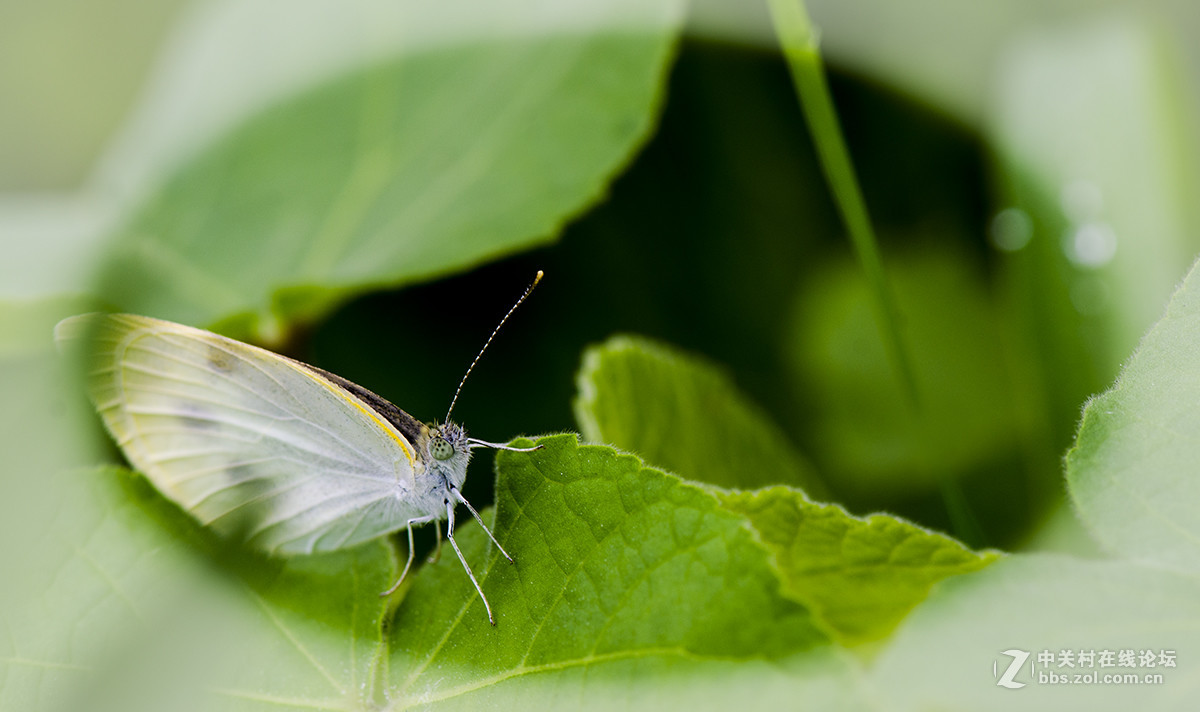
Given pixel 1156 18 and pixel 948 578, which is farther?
pixel 1156 18

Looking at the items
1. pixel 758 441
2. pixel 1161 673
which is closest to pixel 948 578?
pixel 1161 673

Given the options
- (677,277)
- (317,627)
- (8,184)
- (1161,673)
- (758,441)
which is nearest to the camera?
(1161,673)

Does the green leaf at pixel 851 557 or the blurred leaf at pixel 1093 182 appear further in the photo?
the blurred leaf at pixel 1093 182

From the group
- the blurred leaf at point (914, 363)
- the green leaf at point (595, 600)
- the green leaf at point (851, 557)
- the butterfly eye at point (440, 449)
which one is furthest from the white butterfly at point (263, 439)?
the blurred leaf at point (914, 363)

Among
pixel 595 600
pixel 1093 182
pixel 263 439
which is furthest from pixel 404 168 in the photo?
pixel 1093 182

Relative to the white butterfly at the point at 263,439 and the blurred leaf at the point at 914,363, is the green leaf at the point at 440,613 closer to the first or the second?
the white butterfly at the point at 263,439

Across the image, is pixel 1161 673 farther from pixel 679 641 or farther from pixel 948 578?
pixel 679 641
